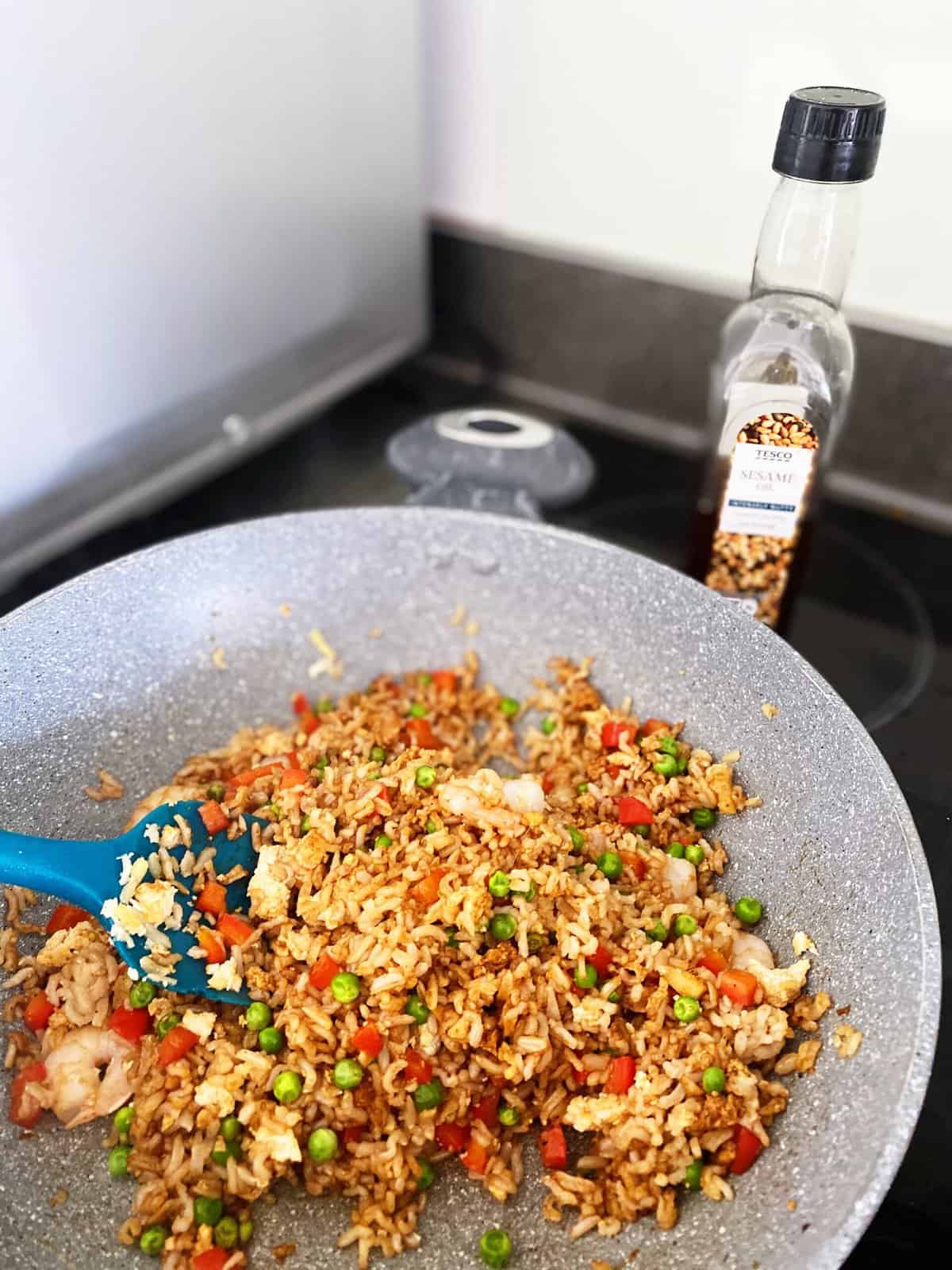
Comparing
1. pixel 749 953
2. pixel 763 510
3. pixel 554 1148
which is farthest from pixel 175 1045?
pixel 763 510

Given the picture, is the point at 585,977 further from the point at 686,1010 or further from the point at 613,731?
the point at 613,731

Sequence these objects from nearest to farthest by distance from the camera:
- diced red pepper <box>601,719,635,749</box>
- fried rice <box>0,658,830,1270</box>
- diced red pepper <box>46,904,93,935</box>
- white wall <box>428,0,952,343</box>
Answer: fried rice <box>0,658,830,1270</box> → diced red pepper <box>46,904,93,935</box> → diced red pepper <box>601,719,635,749</box> → white wall <box>428,0,952,343</box>

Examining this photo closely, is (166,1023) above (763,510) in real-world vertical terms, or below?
below

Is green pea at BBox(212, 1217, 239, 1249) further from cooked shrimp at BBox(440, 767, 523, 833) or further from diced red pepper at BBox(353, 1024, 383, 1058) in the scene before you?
cooked shrimp at BBox(440, 767, 523, 833)

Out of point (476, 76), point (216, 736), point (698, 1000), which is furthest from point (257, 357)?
point (698, 1000)

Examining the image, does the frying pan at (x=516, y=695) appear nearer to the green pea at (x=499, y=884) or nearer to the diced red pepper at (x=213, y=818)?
the diced red pepper at (x=213, y=818)

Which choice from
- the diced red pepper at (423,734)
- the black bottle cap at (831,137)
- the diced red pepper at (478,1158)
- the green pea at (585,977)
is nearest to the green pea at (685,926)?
the green pea at (585,977)

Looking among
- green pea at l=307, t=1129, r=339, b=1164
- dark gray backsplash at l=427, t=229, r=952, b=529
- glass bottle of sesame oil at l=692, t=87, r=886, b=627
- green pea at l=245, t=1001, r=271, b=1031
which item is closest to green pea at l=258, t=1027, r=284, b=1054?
green pea at l=245, t=1001, r=271, b=1031
